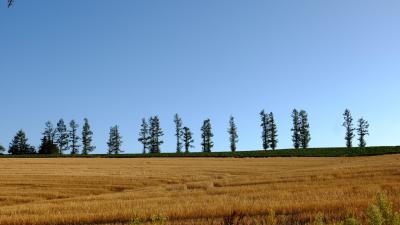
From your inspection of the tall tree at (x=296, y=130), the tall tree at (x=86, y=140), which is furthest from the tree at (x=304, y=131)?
the tall tree at (x=86, y=140)

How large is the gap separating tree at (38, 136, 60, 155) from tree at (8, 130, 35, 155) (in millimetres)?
8533

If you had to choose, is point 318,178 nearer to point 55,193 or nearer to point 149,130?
point 55,193

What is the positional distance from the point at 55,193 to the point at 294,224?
17880mm

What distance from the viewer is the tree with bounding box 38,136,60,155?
124m

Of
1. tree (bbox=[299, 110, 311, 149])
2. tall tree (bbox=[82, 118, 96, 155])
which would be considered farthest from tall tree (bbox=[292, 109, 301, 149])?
tall tree (bbox=[82, 118, 96, 155])

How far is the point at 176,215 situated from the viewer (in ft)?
44.5

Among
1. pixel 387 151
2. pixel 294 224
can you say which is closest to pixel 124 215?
pixel 294 224

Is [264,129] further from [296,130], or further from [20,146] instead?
[20,146]

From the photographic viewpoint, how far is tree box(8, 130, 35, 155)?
132 metres

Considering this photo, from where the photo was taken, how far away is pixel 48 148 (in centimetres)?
12431

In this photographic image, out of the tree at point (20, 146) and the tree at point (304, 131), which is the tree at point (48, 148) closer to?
the tree at point (20, 146)

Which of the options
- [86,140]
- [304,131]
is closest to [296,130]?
[304,131]

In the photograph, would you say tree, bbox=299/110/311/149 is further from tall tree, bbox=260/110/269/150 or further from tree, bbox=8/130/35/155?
tree, bbox=8/130/35/155

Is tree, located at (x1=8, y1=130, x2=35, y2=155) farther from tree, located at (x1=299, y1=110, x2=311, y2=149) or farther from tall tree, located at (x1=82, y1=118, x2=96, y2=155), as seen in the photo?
tree, located at (x1=299, y1=110, x2=311, y2=149)
